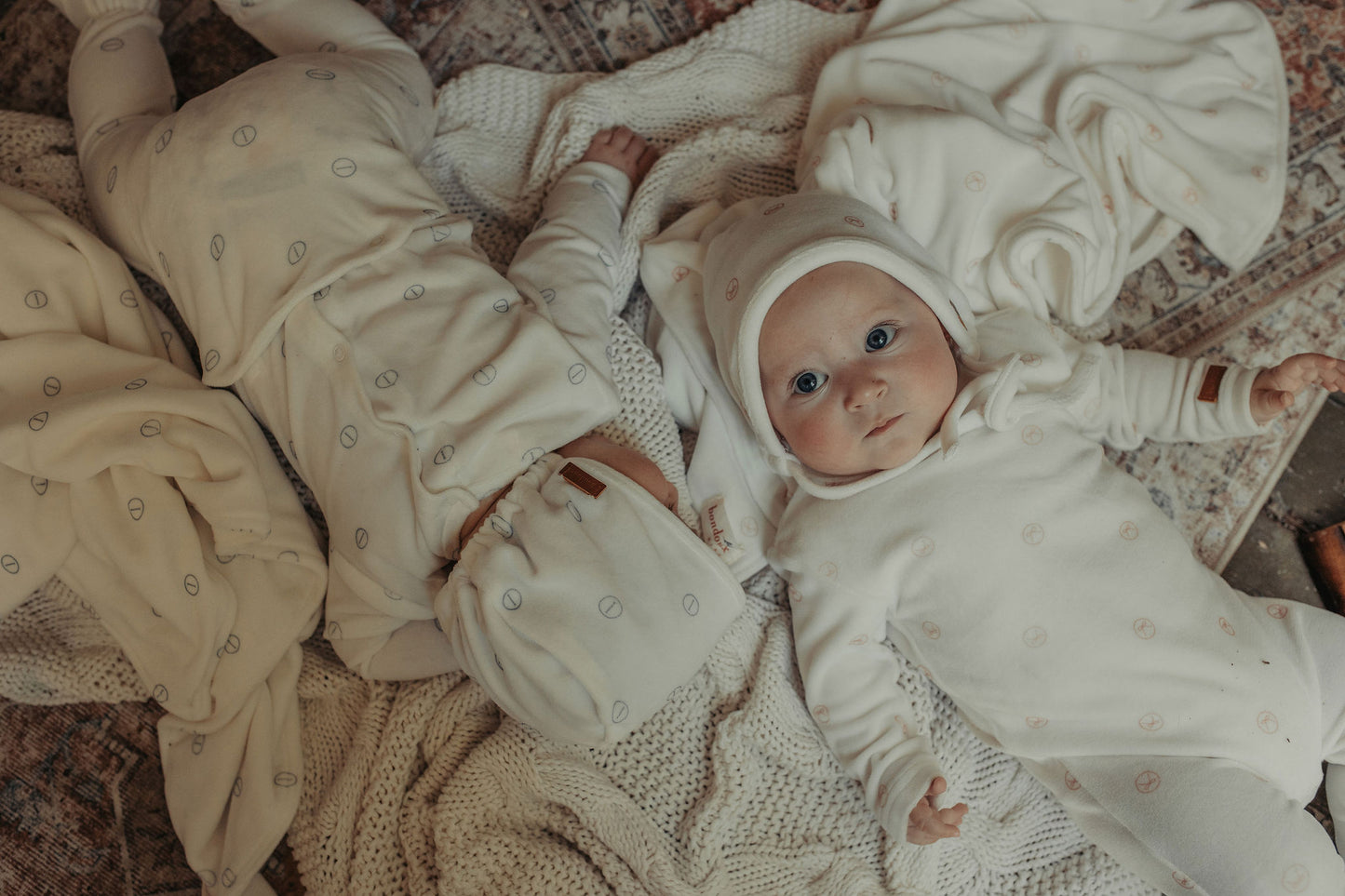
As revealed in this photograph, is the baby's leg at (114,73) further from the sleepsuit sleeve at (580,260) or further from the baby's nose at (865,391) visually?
the baby's nose at (865,391)

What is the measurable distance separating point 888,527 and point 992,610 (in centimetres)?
16

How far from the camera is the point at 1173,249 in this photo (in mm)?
1322

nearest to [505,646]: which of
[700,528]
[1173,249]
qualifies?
[700,528]

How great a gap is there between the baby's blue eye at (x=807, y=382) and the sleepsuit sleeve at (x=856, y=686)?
0.80 feet

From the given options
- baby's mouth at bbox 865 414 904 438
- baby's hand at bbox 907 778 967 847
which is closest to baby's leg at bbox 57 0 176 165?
baby's mouth at bbox 865 414 904 438

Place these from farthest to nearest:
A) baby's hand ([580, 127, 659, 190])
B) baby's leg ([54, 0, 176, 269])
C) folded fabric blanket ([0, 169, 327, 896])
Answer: baby's hand ([580, 127, 659, 190]) → baby's leg ([54, 0, 176, 269]) → folded fabric blanket ([0, 169, 327, 896])

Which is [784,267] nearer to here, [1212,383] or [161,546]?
[1212,383]

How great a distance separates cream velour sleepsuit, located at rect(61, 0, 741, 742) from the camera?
1.01m

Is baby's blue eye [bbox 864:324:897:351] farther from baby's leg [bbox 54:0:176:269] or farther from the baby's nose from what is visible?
baby's leg [bbox 54:0:176:269]

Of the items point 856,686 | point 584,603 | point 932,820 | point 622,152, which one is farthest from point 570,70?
point 932,820

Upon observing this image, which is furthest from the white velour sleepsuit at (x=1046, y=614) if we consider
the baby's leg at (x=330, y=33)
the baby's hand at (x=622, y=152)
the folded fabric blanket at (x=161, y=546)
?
the folded fabric blanket at (x=161, y=546)

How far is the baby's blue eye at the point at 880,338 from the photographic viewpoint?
3.37 feet

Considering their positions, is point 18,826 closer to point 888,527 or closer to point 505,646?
point 505,646

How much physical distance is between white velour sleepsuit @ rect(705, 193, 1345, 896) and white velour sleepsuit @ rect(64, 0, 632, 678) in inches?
9.6
